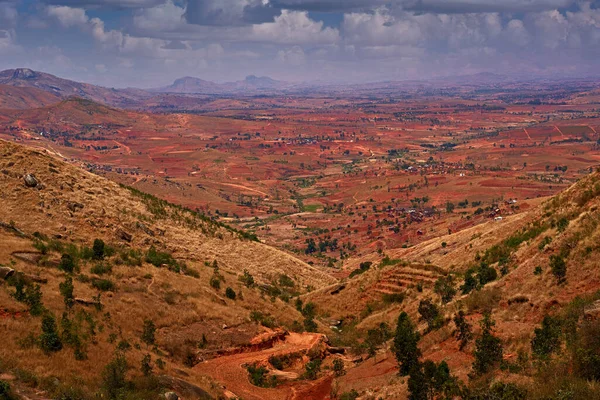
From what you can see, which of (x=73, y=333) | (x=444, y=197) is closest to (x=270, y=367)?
(x=73, y=333)

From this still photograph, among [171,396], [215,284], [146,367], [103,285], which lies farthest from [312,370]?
[103,285]

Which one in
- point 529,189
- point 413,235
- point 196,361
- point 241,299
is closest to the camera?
point 196,361

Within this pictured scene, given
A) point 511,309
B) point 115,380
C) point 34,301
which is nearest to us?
point 115,380

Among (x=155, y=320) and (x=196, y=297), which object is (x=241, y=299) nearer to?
(x=196, y=297)

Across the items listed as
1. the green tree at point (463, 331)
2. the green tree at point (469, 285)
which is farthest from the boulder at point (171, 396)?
the green tree at point (469, 285)

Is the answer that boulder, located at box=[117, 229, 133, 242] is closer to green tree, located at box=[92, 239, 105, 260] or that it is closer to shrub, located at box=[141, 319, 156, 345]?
green tree, located at box=[92, 239, 105, 260]

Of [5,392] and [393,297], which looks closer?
[5,392]

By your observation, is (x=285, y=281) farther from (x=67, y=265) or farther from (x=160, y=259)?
(x=67, y=265)
